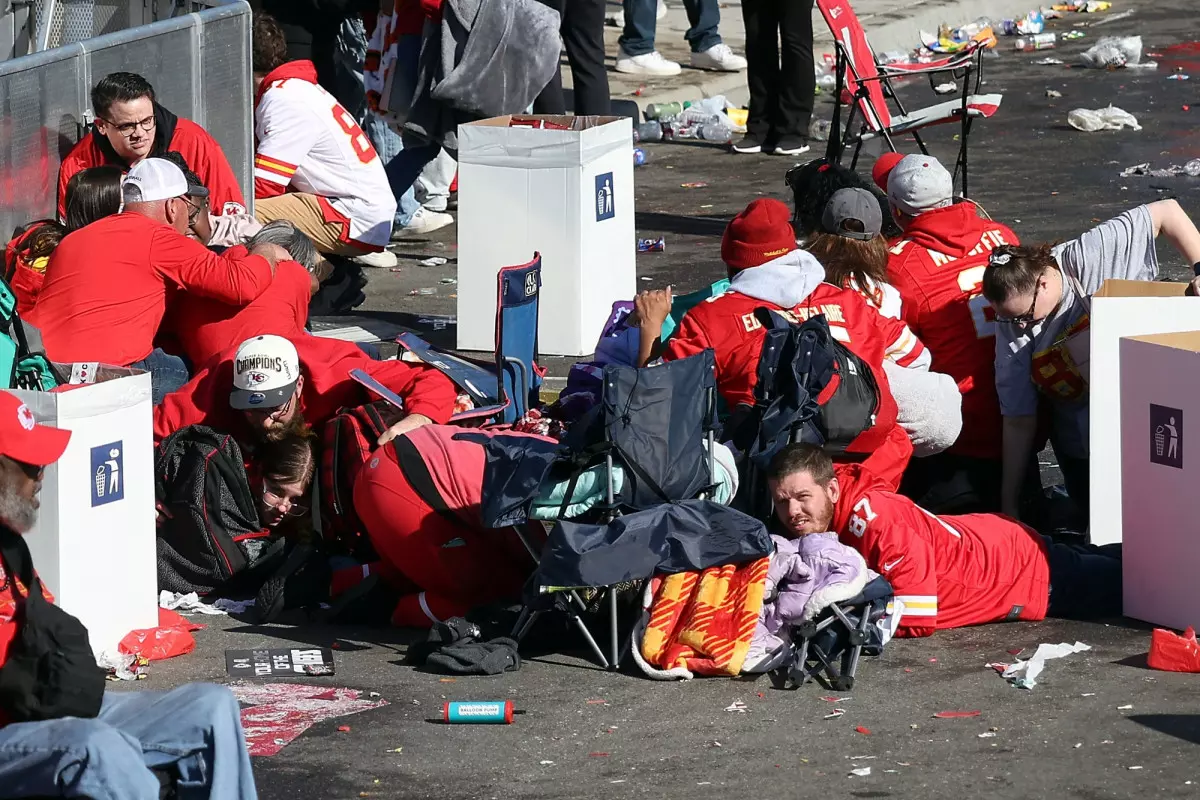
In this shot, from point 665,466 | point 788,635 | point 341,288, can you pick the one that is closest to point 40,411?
point 665,466

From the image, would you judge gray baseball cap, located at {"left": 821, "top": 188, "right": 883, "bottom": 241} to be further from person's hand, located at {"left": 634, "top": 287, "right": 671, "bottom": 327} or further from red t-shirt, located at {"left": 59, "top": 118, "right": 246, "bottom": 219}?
red t-shirt, located at {"left": 59, "top": 118, "right": 246, "bottom": 219}

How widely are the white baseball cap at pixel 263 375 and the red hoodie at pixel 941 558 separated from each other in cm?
175

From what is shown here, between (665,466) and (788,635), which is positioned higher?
(665,466)

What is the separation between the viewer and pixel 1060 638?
549 cm

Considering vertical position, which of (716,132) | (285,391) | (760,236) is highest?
(716,132)

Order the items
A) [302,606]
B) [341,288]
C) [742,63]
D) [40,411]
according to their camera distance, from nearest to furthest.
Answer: [40,411], [302,606], [341,288], [742,63]

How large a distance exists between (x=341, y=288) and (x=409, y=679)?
419cm

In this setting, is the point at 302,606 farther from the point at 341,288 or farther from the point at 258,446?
the point at 341,288

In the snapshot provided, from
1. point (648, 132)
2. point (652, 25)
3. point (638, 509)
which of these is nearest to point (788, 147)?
point (648, 132)

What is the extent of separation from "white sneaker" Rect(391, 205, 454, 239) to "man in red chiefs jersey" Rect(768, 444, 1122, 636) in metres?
5.52

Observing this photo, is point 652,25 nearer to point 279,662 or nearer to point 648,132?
point 648,132

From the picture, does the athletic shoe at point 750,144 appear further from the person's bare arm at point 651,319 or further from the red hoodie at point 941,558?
the red hoodie at point 941,558

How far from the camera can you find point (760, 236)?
6113 millimetres

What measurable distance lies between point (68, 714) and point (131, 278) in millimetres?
3132
